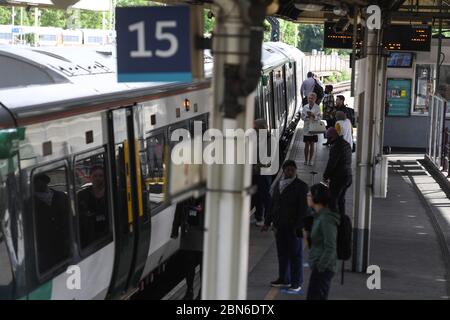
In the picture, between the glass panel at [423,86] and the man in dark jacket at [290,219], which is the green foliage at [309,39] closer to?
the glass panel at [423,86]

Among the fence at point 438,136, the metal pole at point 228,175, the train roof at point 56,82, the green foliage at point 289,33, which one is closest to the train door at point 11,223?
the train roof at point 56,82

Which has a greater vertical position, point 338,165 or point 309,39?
point 309,39

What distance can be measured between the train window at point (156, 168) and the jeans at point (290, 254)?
142cm

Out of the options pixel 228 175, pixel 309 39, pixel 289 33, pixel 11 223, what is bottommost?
pixel 11 223

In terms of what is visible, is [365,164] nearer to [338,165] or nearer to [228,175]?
[338,165]

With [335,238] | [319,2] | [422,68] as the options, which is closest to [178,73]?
[335,238]

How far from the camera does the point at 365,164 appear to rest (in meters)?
11.8

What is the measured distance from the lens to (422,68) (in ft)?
79.3

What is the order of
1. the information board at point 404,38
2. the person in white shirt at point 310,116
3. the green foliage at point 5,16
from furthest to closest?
the green foliage at point 5,16
the person in white shirt at point 310,116
the information board at point 404,38

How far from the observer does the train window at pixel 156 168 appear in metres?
10.0

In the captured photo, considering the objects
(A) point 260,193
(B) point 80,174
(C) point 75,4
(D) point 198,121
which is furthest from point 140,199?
(C) point 75,4

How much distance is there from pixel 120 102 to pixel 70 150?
4.47 feet

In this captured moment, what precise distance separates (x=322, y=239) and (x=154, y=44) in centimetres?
326

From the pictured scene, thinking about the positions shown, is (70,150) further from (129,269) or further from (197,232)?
(197,232)
